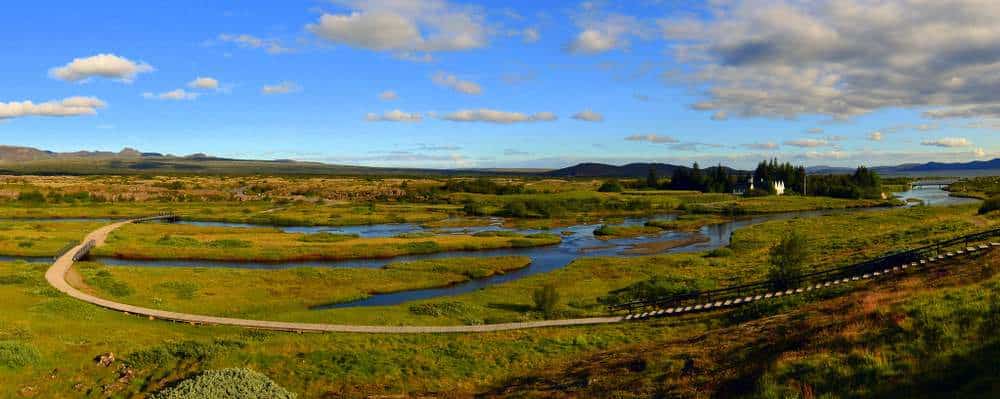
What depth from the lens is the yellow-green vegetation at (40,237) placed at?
6919 centimetres

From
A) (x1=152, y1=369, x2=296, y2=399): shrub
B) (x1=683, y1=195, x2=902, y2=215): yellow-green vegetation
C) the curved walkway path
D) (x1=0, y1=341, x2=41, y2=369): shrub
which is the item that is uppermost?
(x1=683, y1=195, x2=902, y2=215): yellow-green vegetation

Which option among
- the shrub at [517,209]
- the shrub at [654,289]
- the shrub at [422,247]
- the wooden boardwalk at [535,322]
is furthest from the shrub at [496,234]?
the wooden boardwalk at [535,322]

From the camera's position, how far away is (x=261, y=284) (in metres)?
52.7

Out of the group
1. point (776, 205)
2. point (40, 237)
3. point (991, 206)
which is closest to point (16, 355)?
point (40, 237)

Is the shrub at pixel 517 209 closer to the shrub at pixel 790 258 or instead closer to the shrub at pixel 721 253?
the shrub at pixel 721 253

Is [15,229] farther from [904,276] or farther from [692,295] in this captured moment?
[904,276]

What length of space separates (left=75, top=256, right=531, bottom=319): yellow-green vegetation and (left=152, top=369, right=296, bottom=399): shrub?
2023 centimetres

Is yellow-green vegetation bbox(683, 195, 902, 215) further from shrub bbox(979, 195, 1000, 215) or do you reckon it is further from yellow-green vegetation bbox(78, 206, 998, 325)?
yellow-green vegetation bbox(78, 206, 998, 325)

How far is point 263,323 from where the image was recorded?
3647 centimetres

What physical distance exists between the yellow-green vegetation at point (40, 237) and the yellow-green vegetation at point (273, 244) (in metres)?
5.21

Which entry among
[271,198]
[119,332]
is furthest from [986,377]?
[271,198]

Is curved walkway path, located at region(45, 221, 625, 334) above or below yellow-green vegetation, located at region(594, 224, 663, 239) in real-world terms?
below

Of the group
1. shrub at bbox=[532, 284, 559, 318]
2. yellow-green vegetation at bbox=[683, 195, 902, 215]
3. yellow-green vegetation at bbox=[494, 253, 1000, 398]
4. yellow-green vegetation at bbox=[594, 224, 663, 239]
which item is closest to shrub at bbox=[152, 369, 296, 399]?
yellow-green vegetation at bbox=[494, 253, 1000, 398]

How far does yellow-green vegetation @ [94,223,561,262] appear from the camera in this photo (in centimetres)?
7025
